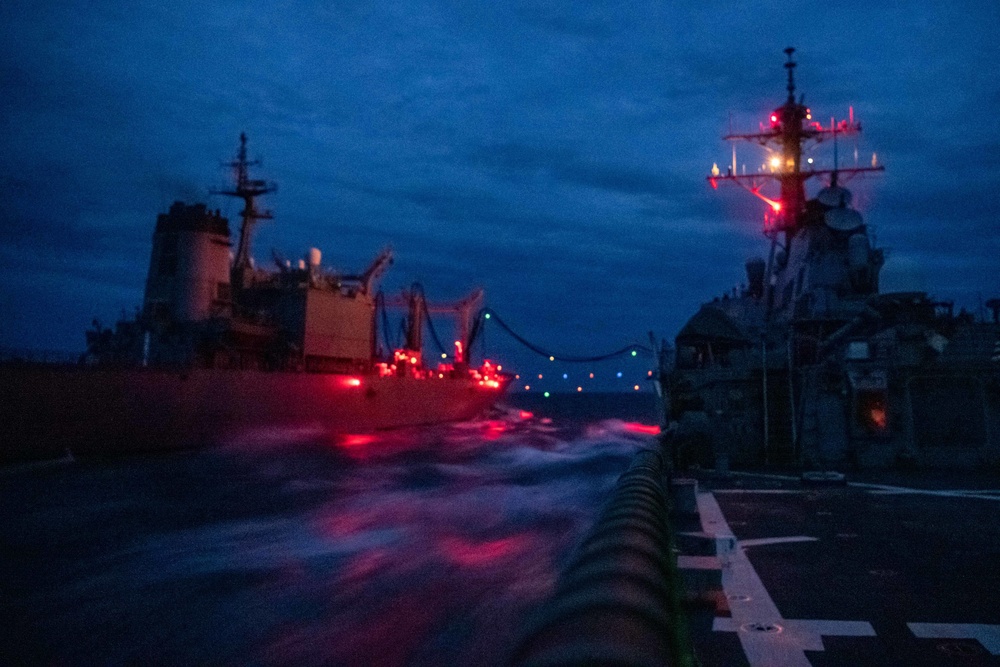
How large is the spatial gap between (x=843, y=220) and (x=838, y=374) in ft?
21.1

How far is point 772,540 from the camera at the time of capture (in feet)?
27.5

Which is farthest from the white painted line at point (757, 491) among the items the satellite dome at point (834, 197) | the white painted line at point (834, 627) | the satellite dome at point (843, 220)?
the satellite dome at point (834, 197)

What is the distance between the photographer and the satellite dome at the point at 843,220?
70.4 feet

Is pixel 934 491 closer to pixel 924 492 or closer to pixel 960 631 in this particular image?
pixel 924 492

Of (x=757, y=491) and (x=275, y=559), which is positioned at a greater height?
(x=757, y=491)

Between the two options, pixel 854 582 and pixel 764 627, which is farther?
pixel 854 582

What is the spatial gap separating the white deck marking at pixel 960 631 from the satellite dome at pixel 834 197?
19065 mm

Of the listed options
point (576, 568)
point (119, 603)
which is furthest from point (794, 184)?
point (576, 568)

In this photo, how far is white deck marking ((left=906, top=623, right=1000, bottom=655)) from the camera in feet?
16.4

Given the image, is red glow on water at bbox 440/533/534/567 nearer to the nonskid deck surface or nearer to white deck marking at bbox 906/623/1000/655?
the nonskid deck surface

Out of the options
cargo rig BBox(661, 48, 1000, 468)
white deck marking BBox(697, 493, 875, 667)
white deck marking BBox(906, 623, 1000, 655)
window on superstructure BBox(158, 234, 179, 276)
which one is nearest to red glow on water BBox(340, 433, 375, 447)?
window on superstructure BBox(158, 234, 179, 276)

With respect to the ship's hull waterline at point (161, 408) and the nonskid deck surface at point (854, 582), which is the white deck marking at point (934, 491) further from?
the ship's hull waterline at point (161, 408)

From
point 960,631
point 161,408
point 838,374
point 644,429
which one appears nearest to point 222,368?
point 161,408

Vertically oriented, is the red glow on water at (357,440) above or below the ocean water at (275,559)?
above
